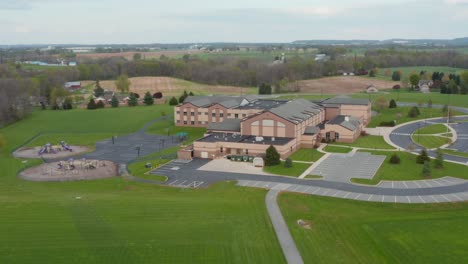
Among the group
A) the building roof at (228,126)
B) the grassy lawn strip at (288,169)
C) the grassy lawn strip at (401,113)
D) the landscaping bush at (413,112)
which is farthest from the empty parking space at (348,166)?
the landscaping bush at (413,112)

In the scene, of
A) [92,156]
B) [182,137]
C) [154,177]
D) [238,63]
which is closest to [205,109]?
[182,137]

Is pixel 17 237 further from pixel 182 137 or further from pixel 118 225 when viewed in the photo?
pixel 182 137

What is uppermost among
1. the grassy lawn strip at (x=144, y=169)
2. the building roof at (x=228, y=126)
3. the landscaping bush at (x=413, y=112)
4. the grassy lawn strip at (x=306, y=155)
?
the building roof at (x=228, y=126)

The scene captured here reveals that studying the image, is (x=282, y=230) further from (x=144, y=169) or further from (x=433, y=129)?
(x=433, y=129)

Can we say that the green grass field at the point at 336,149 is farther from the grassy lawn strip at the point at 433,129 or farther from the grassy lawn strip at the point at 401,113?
the grassy lawn strip at the point at 401,113

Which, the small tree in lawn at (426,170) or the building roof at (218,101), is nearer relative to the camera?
the small tree in lawn at (426,170)

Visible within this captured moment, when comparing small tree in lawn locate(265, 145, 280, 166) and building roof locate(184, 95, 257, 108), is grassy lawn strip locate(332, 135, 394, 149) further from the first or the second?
building roof locate(184, 95, 257, 108)
